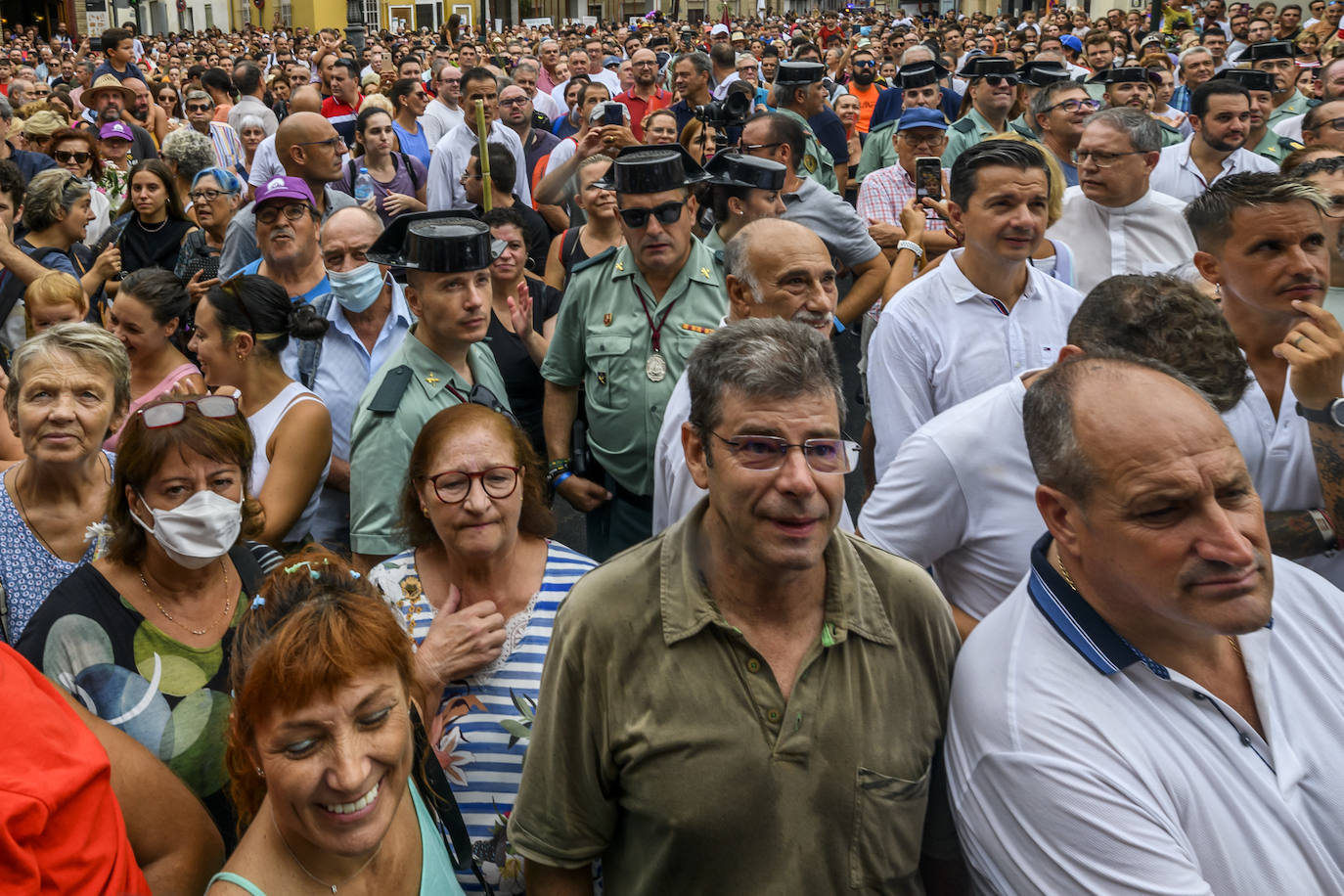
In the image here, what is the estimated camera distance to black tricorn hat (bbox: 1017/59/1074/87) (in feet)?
25.2

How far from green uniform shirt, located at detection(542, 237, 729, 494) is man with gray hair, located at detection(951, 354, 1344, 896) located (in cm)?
231

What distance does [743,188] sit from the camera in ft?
17.2

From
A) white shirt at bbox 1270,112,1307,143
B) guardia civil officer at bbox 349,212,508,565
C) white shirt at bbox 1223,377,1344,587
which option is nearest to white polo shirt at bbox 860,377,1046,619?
white shirt at bbox 1223,377,1344,587

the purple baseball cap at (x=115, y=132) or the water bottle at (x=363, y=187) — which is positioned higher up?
the purple baseball cap at (x=115, y=132)

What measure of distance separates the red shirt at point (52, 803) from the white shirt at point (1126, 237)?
4376 mm

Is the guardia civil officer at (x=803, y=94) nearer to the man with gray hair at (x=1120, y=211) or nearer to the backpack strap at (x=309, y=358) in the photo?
the man with gray hair at (x=1120, y=211)

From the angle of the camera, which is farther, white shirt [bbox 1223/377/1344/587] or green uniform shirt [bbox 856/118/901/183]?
green uniform shirt [bbox 856/118/901/183]

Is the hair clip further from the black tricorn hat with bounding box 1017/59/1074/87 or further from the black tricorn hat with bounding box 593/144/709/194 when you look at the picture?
the black tricorn hat with bounding box 1017/59/1074/87

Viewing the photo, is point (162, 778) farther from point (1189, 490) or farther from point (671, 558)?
point (1189, 490)

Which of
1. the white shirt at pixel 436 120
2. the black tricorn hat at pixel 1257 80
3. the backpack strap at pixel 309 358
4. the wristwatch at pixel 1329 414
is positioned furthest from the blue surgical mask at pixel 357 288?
the white shirt at pixel 436 120

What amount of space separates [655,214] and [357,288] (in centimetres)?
129

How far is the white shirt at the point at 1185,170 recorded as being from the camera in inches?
266

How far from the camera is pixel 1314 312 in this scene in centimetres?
313

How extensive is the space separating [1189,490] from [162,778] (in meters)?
1.95
